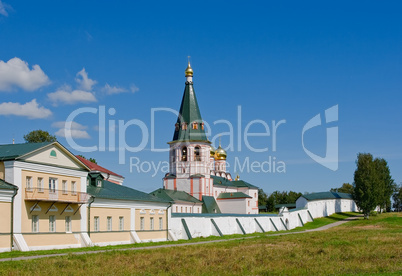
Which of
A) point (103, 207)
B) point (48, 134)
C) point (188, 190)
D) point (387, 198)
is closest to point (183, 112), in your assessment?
point (188, 190)

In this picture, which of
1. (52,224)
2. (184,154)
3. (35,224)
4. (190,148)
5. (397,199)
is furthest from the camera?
(397,199)

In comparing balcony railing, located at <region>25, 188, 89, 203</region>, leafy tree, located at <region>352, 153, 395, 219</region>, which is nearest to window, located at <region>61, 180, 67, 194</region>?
balcony railing, located at <region>25, 188, 89, 203</region>

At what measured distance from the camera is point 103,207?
32.5 meters

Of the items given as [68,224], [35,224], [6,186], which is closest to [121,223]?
[68,224]

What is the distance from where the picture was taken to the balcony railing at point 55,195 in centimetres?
2716

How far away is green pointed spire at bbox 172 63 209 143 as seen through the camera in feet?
246

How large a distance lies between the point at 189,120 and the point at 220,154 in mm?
21633

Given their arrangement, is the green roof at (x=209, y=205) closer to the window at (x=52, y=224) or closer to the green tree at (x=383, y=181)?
the green tree at (x=383, y=181)

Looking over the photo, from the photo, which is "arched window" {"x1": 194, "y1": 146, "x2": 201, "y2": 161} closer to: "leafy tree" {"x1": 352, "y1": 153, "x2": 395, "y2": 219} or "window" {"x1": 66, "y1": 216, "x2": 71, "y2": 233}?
"leafy tree" {"x1": 352, "y1": 153, "x2": 395, "y2": 219}

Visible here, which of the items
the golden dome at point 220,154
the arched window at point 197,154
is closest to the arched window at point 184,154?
the arched window at point 197,154

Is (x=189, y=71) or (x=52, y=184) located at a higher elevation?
(x=189, y=71)

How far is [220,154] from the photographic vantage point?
95.7m

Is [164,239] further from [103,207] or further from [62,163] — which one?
[62,163]

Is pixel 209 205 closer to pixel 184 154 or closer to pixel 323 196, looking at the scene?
pixel 184 154
